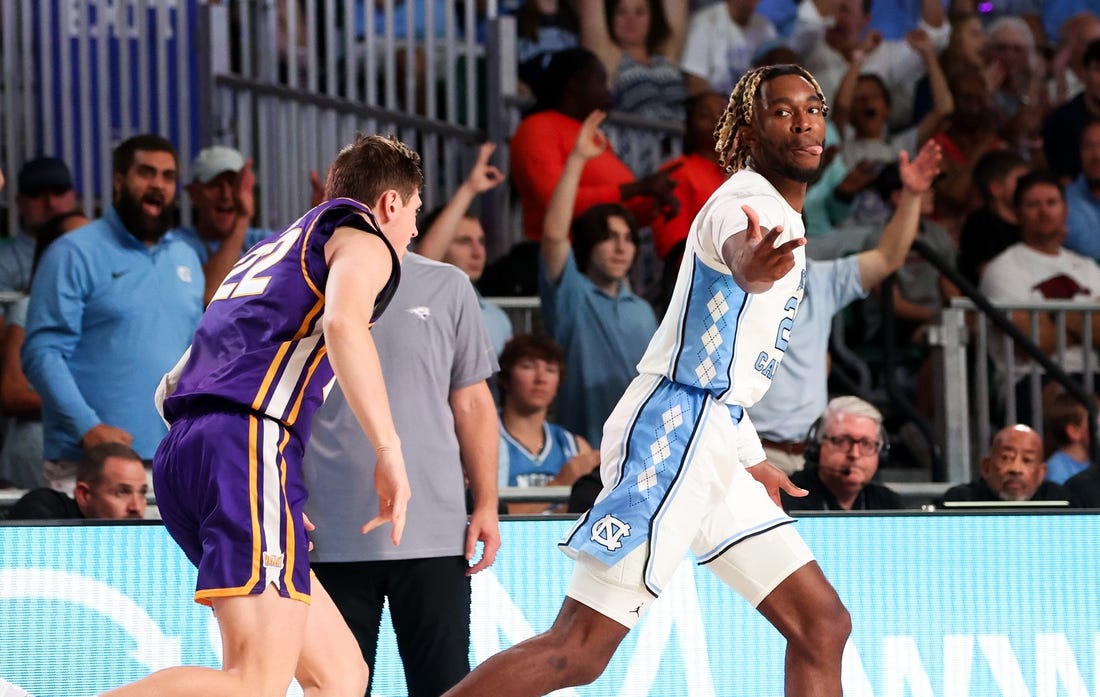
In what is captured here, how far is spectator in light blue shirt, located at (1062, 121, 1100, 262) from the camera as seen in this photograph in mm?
9078

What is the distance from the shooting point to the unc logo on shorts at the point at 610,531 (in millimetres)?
4180

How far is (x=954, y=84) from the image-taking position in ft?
32.2

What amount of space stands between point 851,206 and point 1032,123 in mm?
2037

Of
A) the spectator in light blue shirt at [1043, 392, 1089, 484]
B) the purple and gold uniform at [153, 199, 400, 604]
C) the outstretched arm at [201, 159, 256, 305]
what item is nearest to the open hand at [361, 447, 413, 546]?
the purple and gold uniform at [153, 199, 400, 604]

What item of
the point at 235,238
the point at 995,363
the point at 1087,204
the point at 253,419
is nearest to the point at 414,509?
the point at 253,419

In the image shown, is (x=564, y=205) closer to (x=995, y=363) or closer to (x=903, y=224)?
(x=903, y=224)

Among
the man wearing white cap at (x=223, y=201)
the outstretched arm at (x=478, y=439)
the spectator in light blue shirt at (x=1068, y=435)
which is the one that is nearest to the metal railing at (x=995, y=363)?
the spectator in light blue shirt at (x=1068, y=435)

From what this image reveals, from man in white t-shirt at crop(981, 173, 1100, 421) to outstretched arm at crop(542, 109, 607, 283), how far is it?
2265mm

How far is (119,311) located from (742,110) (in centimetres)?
322

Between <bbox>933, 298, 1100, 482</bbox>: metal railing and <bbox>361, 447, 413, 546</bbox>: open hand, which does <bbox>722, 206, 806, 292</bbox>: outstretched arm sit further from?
<bbox>933, 298, 1100, 482</bbox>: metal railing

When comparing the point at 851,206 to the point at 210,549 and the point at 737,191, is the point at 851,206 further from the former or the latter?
the point at 210,549

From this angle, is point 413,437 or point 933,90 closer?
point 413,437

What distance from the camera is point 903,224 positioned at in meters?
7.40

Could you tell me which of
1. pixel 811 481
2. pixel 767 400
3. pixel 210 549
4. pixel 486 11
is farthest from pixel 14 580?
pixel 486 11
